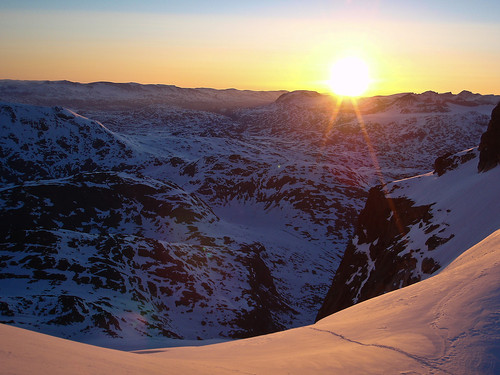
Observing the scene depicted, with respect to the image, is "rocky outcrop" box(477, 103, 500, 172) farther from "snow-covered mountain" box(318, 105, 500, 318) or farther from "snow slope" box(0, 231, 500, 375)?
"snow slope" box(0, 231, 500, 375)

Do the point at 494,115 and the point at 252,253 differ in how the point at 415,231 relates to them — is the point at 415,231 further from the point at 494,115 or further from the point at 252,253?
the point at 252,253

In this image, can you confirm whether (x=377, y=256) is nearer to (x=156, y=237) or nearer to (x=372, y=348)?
(x=372, y=348)

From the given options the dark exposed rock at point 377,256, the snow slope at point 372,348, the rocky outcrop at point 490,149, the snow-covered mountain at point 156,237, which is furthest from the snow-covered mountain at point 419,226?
the snow-covered mountain at point 156,237

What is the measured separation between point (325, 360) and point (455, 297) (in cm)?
560

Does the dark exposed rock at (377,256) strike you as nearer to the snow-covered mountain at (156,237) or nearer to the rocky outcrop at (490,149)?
the rocky outcrop at (490,149)

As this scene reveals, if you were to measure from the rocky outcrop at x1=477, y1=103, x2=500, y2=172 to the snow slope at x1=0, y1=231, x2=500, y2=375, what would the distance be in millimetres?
30826

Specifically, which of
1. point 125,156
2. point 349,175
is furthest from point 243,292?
point 125,156

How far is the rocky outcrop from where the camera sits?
141ft

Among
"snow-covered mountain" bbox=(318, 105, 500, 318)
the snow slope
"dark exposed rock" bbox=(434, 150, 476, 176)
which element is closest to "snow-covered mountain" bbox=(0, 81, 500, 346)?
"snow-covered mountain" bbox=(318, 105, 500, 318)

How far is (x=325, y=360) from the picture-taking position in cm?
1132

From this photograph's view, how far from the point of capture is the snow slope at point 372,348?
29.5 feet

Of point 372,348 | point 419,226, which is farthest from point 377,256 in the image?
point 372,348

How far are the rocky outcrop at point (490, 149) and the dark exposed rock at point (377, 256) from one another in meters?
7.68

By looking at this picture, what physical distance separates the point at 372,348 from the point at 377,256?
116 feet
